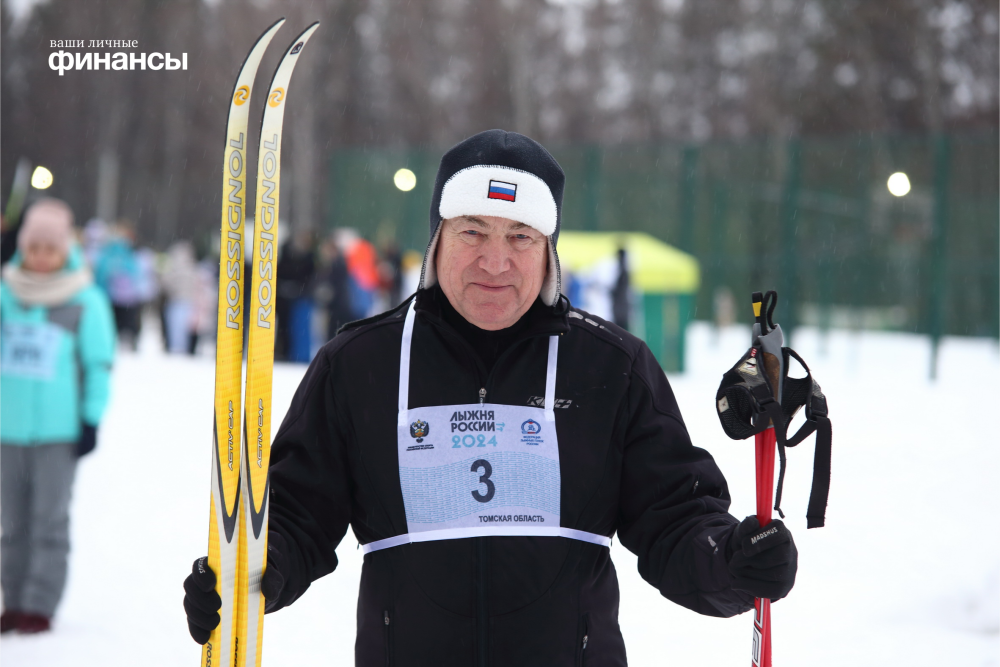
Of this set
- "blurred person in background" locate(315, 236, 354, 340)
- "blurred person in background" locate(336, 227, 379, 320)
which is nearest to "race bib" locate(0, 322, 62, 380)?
"blurred person in background" locate(315, 236, 354, 340)

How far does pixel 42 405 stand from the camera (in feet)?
11.3

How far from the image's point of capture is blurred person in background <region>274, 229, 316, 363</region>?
10.0 meters

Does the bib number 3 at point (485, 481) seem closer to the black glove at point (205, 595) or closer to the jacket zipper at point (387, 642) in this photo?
the jacket zipper at point (387, 642)

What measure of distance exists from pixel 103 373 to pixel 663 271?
24.4ft

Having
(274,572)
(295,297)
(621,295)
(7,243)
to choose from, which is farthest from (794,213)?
(274,572)

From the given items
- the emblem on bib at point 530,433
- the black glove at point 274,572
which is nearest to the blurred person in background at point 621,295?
the emblem on bib at point 530,433

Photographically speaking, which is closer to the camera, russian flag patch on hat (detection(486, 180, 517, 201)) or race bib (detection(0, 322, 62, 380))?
russian flag patch on hat (detection(486, 180, 517, 201))

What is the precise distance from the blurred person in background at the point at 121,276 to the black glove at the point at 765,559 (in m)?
10.6

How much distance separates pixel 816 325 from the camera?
1597 cm

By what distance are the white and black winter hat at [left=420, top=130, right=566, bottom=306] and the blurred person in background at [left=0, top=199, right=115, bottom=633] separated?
7.45ft

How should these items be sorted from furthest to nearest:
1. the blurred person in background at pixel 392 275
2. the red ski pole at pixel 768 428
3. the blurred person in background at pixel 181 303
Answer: the blurred person in background at pixel 181 303 < the blurred person in background at pixel 392 275 < the red ski pole at pixel 768 428

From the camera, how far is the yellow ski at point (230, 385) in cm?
161

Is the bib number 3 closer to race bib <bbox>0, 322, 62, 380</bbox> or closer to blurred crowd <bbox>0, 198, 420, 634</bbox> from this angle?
blurred crowd <bbox>0, 198, 420, 634</bbox>

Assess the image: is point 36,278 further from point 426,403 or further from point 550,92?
point 550,92
